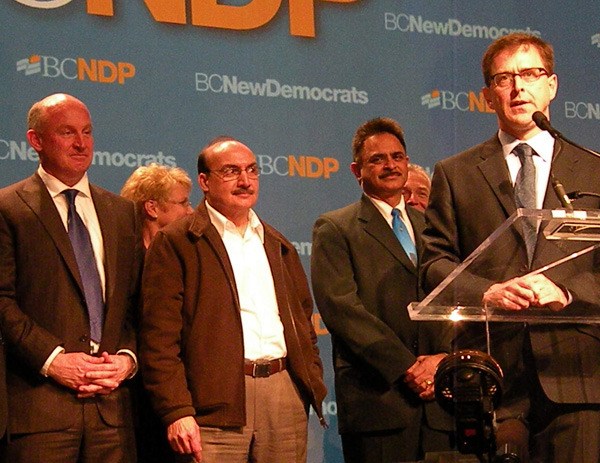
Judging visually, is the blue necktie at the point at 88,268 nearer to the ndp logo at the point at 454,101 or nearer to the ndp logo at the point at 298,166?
the ndp logo at the point at 298,166

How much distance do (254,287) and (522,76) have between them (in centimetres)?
137

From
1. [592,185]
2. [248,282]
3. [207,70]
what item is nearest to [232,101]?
[207,70]

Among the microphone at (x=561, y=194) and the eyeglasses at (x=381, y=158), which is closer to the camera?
the microphone at (x=561, y=194)

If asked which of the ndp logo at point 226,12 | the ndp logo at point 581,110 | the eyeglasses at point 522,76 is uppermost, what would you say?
the ndp logo at point 226,12

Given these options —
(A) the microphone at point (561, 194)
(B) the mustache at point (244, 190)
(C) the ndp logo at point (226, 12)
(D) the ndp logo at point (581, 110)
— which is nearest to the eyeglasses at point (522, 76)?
(A) the microphone at point (561, 194)

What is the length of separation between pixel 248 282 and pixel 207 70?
186cm

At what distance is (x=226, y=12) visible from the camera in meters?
5.69

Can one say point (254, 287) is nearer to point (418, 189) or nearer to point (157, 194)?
point (157, 194)

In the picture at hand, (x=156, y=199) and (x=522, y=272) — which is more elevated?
(x=156, y=199)

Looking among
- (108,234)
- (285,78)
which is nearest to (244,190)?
(108,234)

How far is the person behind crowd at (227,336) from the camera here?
3.88 metres

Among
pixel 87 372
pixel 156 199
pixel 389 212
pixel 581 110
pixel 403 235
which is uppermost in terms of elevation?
pixel 581 110

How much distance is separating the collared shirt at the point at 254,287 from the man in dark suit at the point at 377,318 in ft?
1.30

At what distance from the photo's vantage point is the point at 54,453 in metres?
Answer: 3.66
